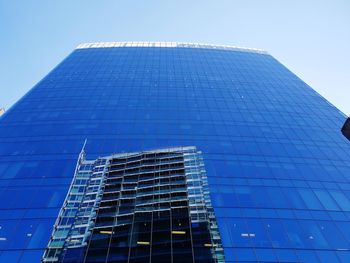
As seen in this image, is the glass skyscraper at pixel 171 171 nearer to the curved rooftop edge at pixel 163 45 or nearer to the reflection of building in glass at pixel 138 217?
the reflection of building in glass at pixel 138 217

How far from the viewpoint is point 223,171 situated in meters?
34.6

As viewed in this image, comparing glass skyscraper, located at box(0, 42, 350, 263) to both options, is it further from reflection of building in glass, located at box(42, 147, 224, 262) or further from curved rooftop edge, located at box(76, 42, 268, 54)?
curved rooftop edge, located at box(76, 42, 268, 54)

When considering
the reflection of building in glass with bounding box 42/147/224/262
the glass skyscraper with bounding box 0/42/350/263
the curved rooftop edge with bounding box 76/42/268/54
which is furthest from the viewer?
the curved rooftop edge with bounding box 76/42/268/54

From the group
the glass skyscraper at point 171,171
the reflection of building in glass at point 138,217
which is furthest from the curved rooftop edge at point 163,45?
the reflection of building in glass at point 138,217

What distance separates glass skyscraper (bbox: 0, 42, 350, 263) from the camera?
25.2 meters

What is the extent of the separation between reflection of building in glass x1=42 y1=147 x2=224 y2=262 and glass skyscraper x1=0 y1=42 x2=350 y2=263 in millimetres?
97

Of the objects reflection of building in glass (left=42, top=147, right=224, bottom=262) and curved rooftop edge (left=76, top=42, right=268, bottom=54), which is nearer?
reflection of building in glass (left=42, top=147, right=224, bottom=262)

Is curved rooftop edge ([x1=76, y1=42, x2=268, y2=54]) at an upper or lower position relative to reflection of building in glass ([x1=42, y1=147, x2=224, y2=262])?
upper

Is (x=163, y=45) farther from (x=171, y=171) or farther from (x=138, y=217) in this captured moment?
(x=138, y=217)

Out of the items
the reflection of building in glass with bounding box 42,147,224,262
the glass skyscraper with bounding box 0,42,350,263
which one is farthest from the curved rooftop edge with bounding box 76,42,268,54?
the reflection of building in glass with bounding box 42,147,224,262

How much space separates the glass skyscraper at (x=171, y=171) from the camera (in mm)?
25156

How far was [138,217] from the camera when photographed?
25.9 metres

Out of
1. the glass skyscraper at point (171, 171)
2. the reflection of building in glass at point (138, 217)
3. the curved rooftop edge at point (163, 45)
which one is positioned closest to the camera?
the reflection of building in glass at point (138, 217)

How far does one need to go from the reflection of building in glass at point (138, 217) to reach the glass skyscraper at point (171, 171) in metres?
0.10
